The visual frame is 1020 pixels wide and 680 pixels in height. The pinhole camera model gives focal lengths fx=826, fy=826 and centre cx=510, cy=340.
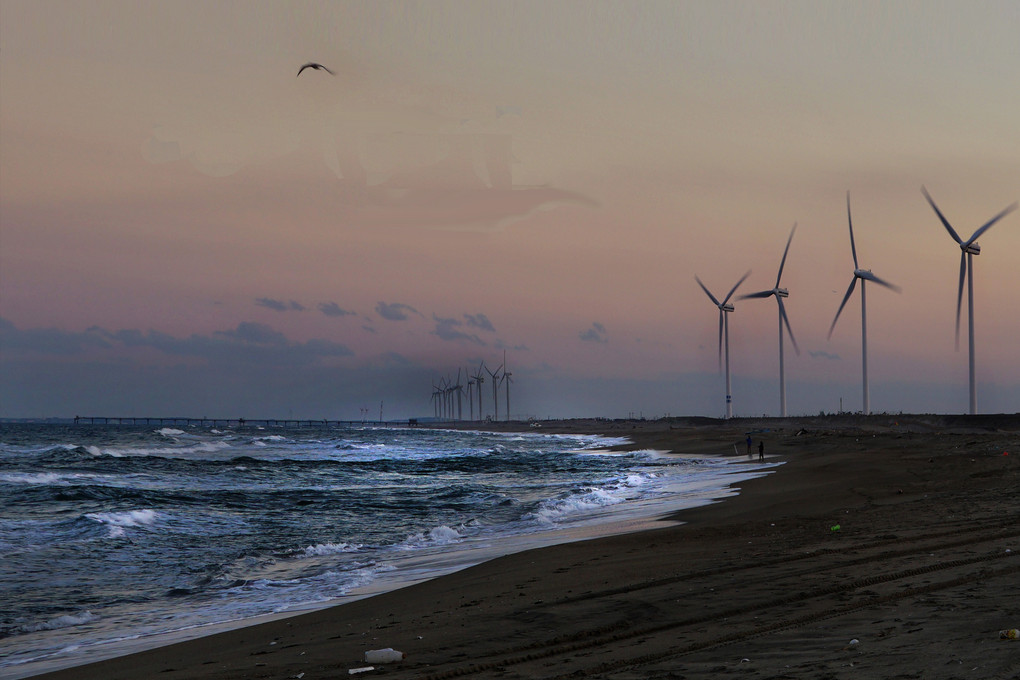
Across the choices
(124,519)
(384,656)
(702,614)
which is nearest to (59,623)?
(384,656)

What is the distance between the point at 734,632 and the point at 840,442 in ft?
177

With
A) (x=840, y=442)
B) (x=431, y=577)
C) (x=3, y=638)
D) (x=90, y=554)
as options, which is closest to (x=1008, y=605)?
(x=431, y=577)

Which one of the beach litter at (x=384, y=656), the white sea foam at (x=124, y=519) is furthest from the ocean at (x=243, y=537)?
the beach litter at (x=384, y=656)

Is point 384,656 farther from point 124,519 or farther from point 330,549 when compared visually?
point 124,519

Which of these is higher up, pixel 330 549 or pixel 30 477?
pixel 330 549

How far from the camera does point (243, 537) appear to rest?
80.7 ft

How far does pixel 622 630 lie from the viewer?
30.2ft

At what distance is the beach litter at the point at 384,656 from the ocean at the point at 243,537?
16.0 ft

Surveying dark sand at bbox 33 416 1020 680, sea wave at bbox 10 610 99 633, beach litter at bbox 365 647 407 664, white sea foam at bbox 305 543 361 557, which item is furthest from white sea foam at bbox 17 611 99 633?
beach litter at bbox 365 647 407 664

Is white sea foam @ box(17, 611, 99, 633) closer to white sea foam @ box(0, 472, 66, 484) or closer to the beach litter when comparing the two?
the beach litter

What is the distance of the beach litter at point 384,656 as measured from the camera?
8.78 m

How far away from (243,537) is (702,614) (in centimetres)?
1841

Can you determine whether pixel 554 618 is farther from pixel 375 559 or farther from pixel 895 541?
pixel 375 559

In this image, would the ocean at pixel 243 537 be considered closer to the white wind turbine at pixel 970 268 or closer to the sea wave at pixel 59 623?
the sea wave at pixel 59 623
